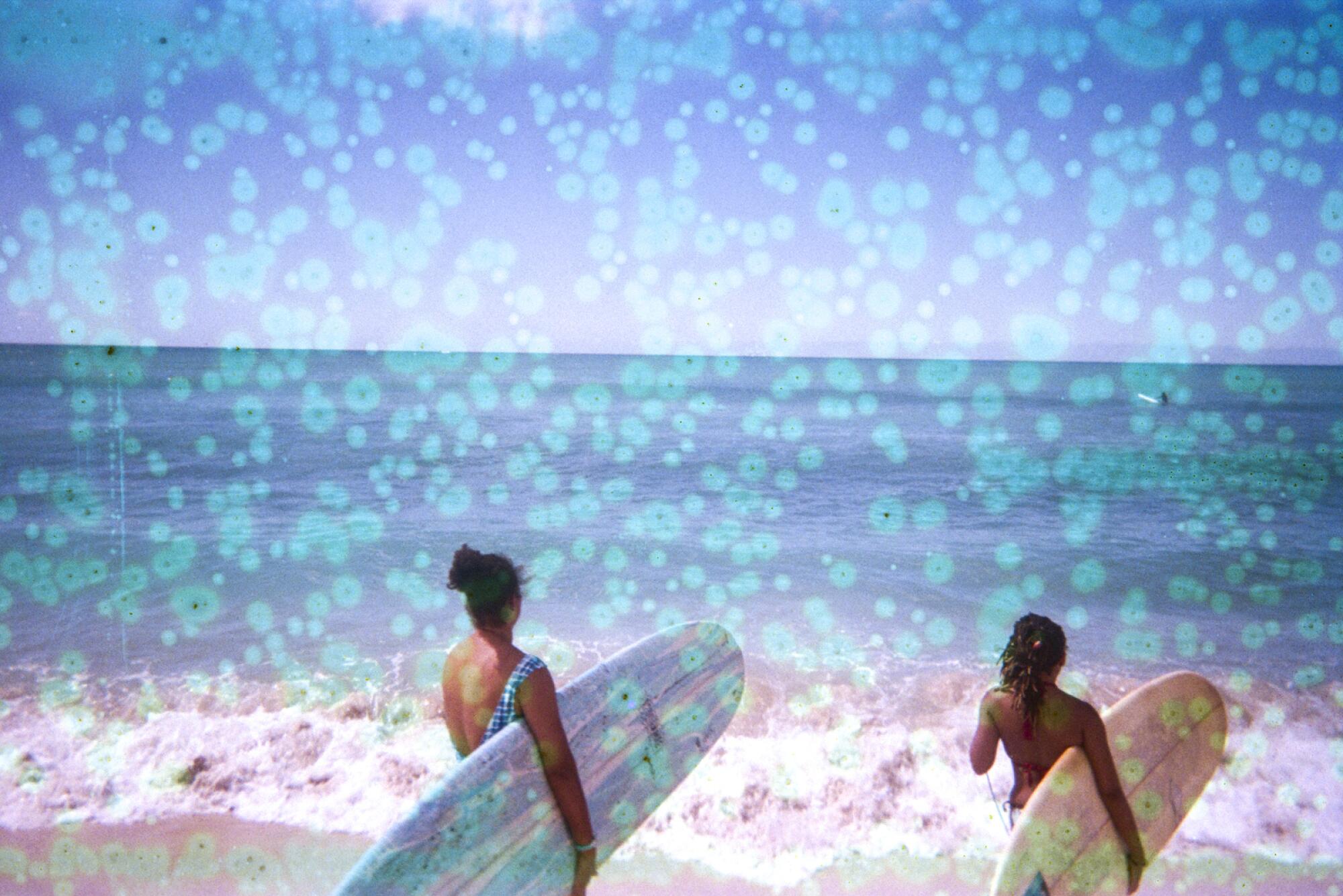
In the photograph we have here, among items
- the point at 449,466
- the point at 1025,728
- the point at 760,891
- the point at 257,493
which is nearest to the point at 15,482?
the point at 257,493

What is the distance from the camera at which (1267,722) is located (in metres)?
5.82

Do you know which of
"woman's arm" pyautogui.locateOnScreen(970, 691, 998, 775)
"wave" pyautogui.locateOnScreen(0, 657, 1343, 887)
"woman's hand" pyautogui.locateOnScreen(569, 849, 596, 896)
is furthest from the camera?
"wave" pyautogui.locateOnScreen(0, 657, 1343, 887)

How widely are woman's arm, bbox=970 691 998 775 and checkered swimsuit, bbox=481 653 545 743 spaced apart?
59.0 inches

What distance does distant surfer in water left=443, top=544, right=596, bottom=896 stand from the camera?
2201mm

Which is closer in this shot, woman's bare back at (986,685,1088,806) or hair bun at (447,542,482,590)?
hair bun at (447,542,482,590)

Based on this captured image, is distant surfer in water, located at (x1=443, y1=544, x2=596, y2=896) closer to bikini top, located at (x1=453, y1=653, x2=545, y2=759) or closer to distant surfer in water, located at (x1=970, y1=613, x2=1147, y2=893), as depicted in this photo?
bikini top, located at (x1=453, y1=653, x2=545, y2=759)

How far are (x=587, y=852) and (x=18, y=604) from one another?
27.6 ft

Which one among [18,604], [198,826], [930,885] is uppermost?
[18,604]

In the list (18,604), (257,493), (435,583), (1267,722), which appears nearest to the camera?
(1267,722)

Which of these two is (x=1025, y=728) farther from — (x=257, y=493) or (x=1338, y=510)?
(x=1338, y=510)

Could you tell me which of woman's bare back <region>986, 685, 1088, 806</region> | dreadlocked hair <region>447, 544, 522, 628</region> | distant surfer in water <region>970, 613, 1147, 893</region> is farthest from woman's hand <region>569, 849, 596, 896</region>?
woman's bare back <region>986, 685, 1088, 806</region>

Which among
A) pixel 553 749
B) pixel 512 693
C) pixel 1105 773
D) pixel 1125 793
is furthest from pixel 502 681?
pixel 1125 793

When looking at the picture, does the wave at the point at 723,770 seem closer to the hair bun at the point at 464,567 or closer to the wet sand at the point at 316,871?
the wet sand at the point at 316,871

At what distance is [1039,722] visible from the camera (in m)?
2.51
